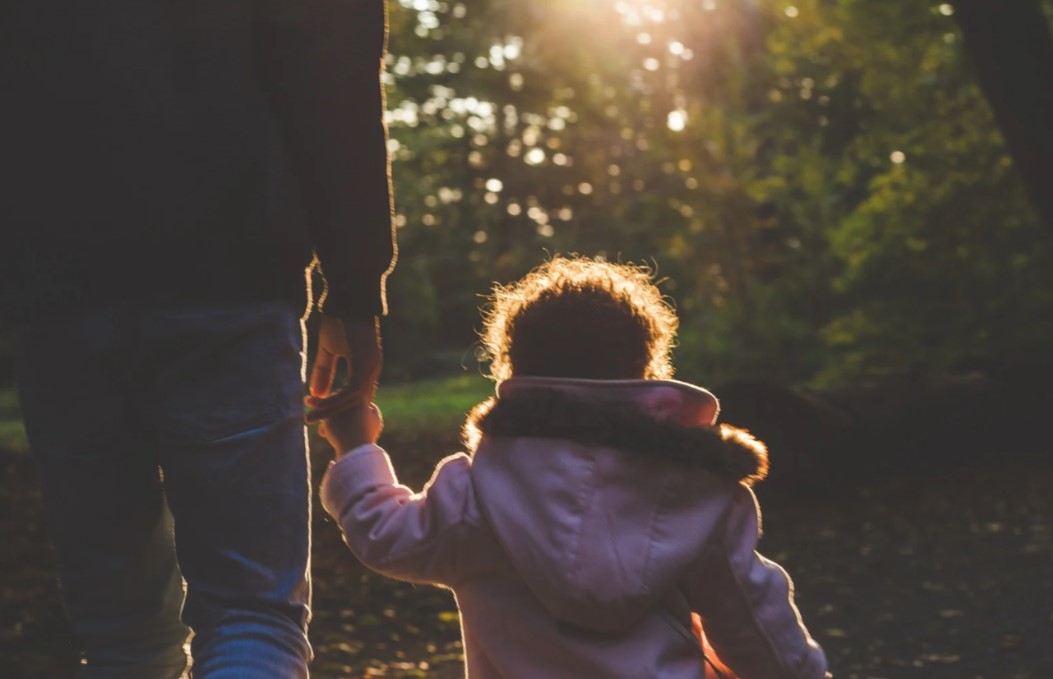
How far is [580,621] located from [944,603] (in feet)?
12.7

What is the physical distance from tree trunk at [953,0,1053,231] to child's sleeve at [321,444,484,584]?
674 cm

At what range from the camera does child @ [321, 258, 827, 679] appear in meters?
2.54

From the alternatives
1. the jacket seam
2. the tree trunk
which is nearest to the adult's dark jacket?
the jacket seam

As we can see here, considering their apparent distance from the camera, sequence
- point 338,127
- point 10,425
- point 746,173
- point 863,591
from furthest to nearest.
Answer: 1. point 10,425
2. point 746,173
3. point 863,591
4. point 338,127

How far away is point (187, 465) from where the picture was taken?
223cm

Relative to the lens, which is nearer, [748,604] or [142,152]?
[142,152]

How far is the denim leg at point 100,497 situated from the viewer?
2250mm

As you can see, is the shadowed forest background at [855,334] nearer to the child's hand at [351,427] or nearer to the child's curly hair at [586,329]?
the child's curly hair at [586,329]

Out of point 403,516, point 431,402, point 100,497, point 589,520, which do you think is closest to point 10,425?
point 431,402

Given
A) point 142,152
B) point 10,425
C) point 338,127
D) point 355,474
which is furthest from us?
point 10,425

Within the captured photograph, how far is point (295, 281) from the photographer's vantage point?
2383 mm

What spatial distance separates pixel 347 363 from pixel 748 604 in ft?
2.90

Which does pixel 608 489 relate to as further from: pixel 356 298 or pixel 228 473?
pixel 228 473

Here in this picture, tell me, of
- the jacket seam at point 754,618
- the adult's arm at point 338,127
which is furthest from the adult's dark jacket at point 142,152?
the jacket seam at point 754,618
